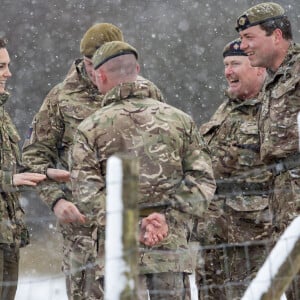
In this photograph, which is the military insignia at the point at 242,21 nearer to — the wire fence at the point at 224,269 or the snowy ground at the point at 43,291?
the wire fence at the point at 224,269

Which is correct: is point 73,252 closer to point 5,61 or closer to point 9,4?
point 5,61

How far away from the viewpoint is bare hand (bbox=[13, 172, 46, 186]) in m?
6.68

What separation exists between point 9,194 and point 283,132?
1882 millimetres

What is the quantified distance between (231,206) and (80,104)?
1.30 meters

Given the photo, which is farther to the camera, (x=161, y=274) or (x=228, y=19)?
(x=228, y=19)

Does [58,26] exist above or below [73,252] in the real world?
above

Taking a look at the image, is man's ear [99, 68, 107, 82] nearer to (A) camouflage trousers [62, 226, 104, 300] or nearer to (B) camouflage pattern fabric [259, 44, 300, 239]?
(A) camouflage trousers [62, 226, 104, 300]

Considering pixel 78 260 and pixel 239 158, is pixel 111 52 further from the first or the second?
pixel 239 158

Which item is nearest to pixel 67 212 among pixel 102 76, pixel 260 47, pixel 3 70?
pixel 102 76

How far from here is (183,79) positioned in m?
16.0

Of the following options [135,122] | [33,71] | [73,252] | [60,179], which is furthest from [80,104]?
[33,71]

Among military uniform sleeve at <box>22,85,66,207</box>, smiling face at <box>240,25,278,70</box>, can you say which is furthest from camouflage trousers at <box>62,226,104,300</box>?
smiling face at <box>240,25,278,70</box>

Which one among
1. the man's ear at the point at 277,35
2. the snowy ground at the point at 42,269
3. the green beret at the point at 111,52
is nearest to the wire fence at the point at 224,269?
the snowy ground at the point at 42,269

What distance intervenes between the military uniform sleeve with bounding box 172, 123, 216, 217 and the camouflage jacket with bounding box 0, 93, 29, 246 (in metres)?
1.61
